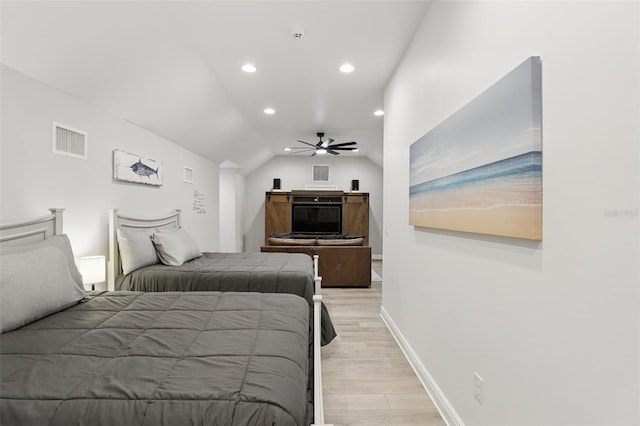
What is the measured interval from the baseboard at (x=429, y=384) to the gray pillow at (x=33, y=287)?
235 centimetres

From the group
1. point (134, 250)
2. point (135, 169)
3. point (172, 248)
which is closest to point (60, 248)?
point (134, 250)

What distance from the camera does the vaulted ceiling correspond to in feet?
7.02

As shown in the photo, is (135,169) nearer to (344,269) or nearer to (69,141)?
(69,141)

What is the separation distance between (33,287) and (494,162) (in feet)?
7.88

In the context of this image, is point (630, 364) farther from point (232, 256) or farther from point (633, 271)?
point (232, 256)

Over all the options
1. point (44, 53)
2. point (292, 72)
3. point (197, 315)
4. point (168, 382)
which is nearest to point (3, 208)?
point (44, 53)

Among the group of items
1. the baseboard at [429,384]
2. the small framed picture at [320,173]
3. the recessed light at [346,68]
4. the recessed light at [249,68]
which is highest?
the recessed light at [249,68]

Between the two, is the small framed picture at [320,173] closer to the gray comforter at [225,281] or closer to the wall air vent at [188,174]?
the wall air vent at [188,174]

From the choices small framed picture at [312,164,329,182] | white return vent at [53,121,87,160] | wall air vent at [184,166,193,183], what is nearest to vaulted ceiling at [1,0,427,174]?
white return vent at [53,121,87,160]

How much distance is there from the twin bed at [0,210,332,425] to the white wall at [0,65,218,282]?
37cm

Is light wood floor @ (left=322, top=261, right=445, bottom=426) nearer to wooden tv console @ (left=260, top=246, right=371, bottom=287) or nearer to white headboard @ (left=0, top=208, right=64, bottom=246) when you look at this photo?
wooden tv console @ (left=260, top=246, right=371, bottom=287)

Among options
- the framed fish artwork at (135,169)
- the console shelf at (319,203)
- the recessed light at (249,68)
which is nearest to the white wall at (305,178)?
the console shelf at (319,203)

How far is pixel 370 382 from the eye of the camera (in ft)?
7.80

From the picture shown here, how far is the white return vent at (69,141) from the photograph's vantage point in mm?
2519
